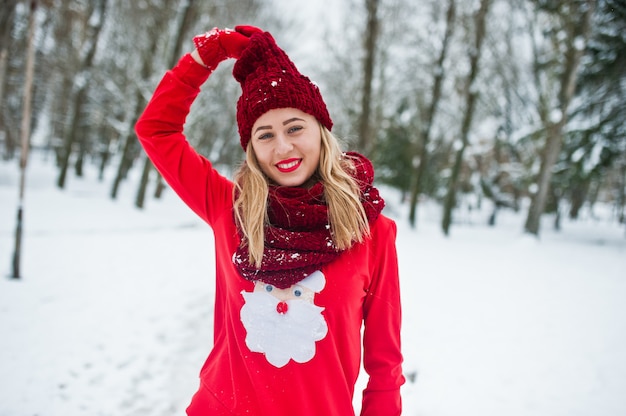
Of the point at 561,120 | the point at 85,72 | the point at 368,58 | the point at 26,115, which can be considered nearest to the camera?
the point at 26,115

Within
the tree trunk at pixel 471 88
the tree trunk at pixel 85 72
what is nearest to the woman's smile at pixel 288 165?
the tree trunk at pixel 471 88

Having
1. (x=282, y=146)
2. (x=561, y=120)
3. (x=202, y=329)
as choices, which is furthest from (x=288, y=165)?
(x=561, y=120)

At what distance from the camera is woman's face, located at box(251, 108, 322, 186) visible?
4.57 feet

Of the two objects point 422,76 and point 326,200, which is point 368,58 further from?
point 326,200

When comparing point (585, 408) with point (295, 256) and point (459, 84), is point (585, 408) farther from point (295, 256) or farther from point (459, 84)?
point (459, 84)

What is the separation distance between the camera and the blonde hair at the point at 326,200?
1.31 m

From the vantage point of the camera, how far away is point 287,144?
1378 mm

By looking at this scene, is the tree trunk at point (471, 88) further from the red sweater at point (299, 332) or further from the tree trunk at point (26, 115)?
the red sweater at point (299, 332)

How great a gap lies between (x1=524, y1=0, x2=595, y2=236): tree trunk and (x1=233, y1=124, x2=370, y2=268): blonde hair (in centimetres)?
1111

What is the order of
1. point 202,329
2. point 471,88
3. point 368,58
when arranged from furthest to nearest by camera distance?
point 471,88 < point 368,58 < point 202,329

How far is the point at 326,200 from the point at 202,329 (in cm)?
360

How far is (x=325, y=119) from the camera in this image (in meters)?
1.52

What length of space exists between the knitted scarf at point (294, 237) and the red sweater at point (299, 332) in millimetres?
57

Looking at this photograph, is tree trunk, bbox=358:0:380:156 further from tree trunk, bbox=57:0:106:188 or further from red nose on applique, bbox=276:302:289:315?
tree trunk, bbox=57:0:106:188
